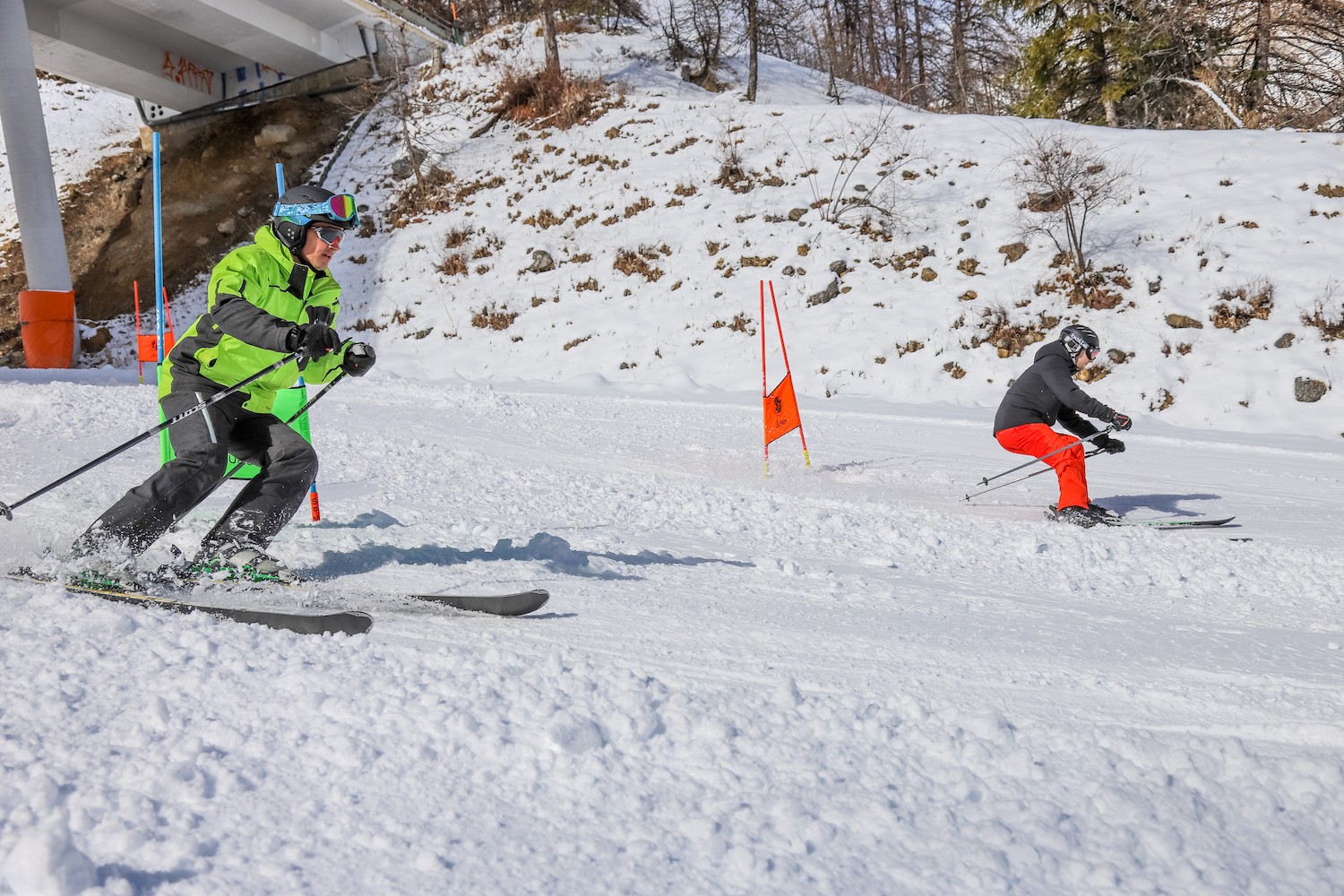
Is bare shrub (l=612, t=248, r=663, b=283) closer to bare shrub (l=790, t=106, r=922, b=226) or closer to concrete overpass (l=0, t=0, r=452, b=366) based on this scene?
bare shrub (l=790, t=106, r=922, b=226)

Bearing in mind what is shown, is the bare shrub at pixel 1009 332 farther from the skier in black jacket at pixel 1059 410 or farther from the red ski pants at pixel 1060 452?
the red ski pants at pixel 1060 452

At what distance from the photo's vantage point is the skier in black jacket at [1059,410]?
6180 mm

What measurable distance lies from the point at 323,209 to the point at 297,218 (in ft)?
0.37

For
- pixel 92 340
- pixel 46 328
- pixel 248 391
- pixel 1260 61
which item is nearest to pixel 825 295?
pixel 1260 61

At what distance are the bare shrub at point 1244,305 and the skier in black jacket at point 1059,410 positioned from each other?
22.2ft

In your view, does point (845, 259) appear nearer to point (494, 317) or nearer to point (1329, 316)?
point (494, 317)

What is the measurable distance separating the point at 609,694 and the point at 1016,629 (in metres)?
2.01

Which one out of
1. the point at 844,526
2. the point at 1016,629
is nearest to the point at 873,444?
the point at 844,526

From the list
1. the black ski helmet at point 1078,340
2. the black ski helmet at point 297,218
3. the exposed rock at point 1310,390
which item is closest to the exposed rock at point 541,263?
the black ski helmet at point 1078,340

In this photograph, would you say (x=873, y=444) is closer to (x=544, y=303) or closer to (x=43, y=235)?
(x=544, y=303)

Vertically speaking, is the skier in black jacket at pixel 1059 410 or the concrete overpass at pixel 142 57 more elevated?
the concrete overpass at pixel 142 57

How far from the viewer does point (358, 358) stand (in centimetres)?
368

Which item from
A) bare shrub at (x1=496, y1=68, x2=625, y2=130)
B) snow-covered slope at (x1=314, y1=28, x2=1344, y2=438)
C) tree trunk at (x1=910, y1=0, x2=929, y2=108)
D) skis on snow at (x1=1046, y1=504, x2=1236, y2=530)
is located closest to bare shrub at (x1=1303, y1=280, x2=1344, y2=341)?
snow-covered slope at (x1=314, y1=28, x2=1344, y2=438)

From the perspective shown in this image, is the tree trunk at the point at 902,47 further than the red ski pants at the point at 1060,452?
Yes
